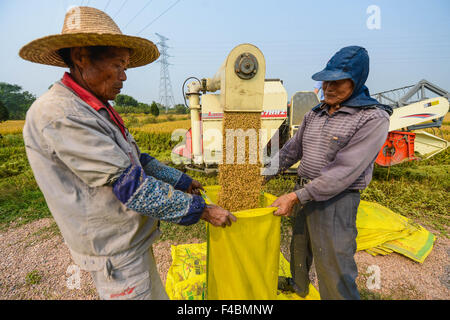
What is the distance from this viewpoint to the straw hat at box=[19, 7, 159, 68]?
1049 mm

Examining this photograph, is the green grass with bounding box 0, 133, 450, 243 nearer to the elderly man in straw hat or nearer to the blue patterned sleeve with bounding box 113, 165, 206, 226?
the elderly man in straw hat

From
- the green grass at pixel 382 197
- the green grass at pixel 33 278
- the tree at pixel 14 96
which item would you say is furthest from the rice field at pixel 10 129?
the tree at pixel 14 96

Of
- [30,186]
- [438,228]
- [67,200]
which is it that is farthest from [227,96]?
[30,186]

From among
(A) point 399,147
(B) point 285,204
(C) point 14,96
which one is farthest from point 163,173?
(C) point 14,96

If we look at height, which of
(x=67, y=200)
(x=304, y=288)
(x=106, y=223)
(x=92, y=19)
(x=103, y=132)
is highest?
(x=92, y=19)

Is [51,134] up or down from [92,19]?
down

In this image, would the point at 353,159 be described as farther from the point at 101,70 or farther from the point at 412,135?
the point at 412,135

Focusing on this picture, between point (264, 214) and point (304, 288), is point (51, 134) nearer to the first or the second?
point (264, 214)

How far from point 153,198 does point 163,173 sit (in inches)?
23.0

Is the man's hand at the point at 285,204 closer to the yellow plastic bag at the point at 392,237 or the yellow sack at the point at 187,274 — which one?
the yellow sack at the point at 187,274

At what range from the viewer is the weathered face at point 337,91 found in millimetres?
1501

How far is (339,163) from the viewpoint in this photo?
57.5 inches

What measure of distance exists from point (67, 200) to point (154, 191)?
40 cm

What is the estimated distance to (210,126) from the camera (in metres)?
4.43
